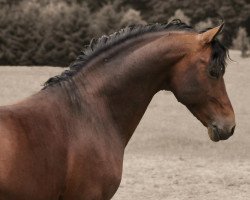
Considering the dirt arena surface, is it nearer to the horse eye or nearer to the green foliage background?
the green foliage background

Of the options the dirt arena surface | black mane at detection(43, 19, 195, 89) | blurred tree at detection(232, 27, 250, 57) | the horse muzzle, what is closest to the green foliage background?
the dirt arena surface

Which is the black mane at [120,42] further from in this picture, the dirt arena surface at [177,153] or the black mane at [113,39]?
the dirt arena surface at [177,153]

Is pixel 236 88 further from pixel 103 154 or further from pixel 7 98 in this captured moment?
pixel 103 154

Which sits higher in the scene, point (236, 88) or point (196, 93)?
point (196, 93)

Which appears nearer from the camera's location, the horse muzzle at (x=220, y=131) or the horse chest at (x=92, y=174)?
the horse chest at (x=92, y=174)

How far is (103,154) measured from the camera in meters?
3.87

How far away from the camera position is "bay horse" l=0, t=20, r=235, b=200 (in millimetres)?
3678

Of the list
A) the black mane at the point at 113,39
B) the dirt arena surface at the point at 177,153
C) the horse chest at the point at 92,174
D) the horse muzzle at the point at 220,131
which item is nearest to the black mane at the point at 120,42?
the black mane at the point at 113,39

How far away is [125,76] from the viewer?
4055mm

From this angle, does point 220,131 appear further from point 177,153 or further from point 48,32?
point 48,32

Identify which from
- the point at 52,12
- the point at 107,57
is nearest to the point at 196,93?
the point at 107,57

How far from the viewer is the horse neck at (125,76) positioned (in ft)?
13.3

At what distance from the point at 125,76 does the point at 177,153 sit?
8.35 metres

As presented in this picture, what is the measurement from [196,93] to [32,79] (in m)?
15.3
